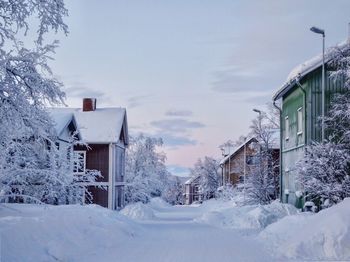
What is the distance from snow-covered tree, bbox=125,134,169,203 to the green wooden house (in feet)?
66.3

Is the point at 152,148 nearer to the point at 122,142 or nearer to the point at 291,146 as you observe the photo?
the point at 122,142

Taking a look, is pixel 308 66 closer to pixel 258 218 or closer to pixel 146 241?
pixel 258 218

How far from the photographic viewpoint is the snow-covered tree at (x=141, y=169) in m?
49.4

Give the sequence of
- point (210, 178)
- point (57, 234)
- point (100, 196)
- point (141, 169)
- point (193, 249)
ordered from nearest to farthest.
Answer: point (57, 234)
point (193, 249)
point (100, 196)
point (141, 169)
point (210, 178)

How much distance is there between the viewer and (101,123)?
130 ft

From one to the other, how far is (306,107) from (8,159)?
13.6 metres

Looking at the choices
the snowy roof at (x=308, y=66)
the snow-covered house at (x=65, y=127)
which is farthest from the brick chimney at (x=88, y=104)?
the snowy roof at (x=308, y=66)

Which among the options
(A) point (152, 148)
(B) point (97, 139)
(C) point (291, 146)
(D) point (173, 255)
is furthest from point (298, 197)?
(A) point (152, 148)

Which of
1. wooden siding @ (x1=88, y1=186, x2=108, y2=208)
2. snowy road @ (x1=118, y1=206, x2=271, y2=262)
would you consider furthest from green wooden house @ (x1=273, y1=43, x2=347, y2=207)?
wooden siding @ (x1=88, y1=186, x2=108, y2=208)

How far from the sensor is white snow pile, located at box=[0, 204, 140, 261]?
1198cm

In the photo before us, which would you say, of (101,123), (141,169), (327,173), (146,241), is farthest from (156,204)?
(146,241)

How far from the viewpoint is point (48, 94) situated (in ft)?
36.7

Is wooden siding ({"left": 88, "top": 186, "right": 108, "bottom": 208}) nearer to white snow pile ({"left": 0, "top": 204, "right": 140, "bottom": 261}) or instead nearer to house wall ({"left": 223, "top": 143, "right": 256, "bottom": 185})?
white snow pile ({"left": 0, "top": 204, "right": 140, "bottom": 261})

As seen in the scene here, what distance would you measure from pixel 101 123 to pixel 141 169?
19755 millimetres
